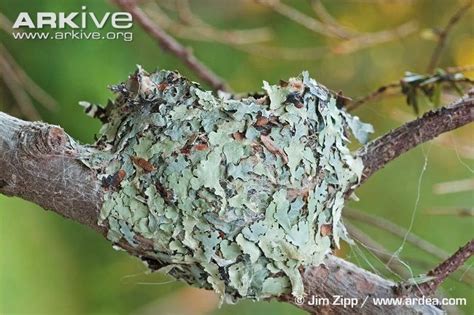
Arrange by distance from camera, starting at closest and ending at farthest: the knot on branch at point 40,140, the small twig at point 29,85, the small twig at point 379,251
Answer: the knot on branch at point 40,140
the small twig at point 379,251
the small twig at point 29,85

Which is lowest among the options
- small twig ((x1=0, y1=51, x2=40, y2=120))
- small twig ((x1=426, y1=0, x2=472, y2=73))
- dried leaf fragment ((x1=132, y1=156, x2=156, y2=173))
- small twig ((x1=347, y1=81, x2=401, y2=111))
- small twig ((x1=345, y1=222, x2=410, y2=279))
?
small twig ((x1=345, y1=222, x2=410, y2=279))

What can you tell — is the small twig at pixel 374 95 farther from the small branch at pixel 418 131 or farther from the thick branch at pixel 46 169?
the thick branch at pixel 46 169

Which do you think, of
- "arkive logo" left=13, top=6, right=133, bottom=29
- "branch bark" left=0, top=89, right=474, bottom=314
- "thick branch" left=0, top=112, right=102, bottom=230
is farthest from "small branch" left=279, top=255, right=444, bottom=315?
"arkive logo" left=13, top=6, right=133, bottom=29

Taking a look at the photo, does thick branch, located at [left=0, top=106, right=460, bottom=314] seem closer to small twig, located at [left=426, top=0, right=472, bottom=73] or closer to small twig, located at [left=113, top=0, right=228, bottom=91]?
small twig, located at [left=113, top=0, right=228, bottom=91]

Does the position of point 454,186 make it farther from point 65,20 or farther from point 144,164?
point 65,20

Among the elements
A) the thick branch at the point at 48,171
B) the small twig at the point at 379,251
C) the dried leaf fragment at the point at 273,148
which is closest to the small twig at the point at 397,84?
the small twig at the point at 379,251

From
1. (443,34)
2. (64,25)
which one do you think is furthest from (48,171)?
(443,34)
